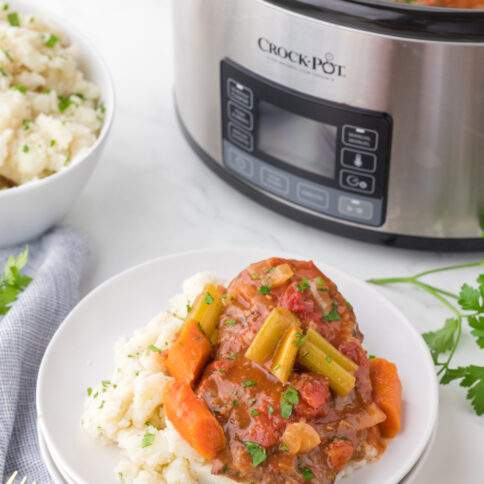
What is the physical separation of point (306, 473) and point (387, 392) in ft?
0.69

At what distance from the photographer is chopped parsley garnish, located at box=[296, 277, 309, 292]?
169 centimetres

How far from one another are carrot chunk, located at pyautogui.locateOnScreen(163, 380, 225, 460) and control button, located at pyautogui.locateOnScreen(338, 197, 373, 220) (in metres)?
0.65

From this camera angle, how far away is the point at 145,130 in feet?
8.50

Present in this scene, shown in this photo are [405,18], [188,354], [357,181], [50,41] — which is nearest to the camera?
[188,354]

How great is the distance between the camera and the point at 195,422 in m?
1.58

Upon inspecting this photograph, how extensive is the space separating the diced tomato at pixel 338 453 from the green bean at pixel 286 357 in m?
0.12

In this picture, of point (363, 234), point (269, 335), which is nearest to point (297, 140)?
point (363, 234)

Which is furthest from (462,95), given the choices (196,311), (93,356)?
(93,356)

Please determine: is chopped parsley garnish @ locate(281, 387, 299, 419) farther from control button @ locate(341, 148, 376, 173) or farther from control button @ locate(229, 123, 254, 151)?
control button @ locate(229, 123, 254, 151)

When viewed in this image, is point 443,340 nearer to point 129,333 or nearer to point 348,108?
point 348,108

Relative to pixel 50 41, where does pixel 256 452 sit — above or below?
below

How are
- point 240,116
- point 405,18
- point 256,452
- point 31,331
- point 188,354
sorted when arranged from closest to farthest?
point 256,452 → point 188,354 → point 405,18 → point 31,331 → point 240,116

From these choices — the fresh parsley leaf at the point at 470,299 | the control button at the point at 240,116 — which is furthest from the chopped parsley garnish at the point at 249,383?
the control button at the point at 240,116

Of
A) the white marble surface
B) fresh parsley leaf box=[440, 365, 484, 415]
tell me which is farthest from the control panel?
fresh parsley leaf box=[440, 365, 484, 415]
